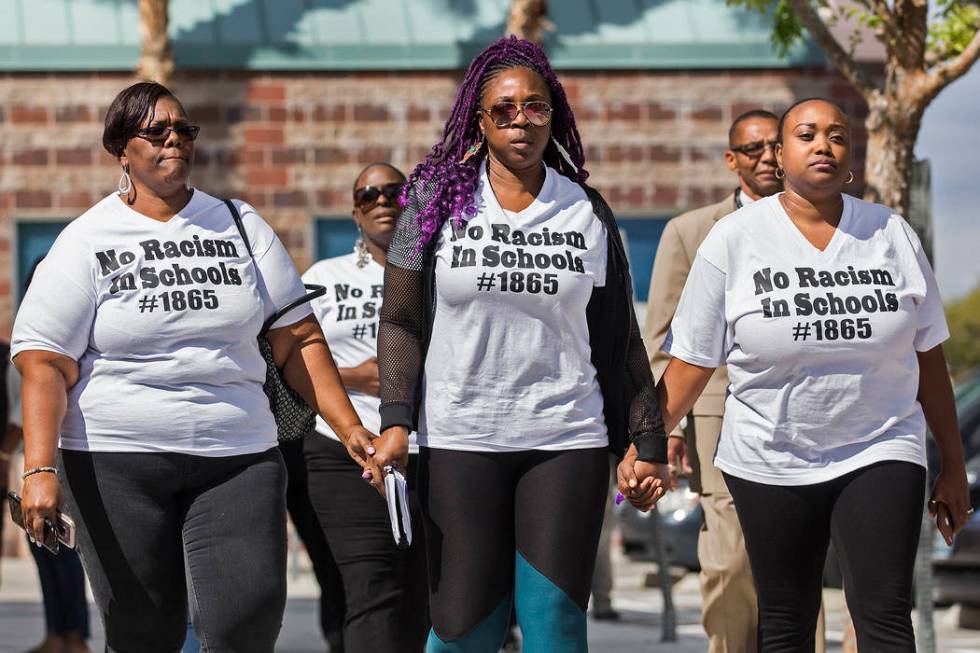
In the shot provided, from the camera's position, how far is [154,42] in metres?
14.6

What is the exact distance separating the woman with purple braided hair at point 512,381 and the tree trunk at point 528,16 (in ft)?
31.0

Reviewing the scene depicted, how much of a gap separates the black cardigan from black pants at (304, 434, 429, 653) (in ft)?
4.36

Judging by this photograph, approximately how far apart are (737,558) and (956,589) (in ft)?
15.6

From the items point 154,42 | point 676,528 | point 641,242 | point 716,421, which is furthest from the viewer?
point 641,242

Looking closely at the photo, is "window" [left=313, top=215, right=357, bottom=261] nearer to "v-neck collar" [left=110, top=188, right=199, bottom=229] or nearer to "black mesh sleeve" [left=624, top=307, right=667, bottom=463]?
"v-neck collar" [left=110, top=188, right=199, bottom=229]

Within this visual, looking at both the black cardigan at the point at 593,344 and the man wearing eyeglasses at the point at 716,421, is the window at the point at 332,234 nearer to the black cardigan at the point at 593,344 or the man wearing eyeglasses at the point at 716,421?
the man wearing eyeglasses at the point at 716,421

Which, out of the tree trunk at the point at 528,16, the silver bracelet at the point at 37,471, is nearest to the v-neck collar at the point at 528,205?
the silver bracelet at the point at 37,471

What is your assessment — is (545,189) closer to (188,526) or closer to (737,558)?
(188,526)

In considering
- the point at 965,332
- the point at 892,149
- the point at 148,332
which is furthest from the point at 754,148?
the point at 965,332

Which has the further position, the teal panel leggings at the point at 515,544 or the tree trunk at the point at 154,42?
the tree trunk at the point at 154,42

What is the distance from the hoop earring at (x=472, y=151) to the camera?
16.8 feet

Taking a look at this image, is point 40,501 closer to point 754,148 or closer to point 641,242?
point 754,148

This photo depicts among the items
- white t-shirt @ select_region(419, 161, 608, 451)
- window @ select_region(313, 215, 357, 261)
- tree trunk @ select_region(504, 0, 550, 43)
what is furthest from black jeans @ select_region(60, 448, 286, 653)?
window @ select_region(313, 215, 357, 261)

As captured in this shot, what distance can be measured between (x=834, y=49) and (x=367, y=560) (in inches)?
150
